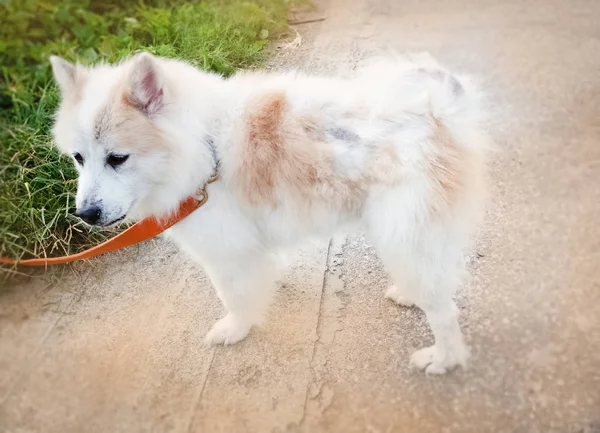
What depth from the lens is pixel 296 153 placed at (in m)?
1.83

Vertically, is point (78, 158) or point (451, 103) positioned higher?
point (451, 103)

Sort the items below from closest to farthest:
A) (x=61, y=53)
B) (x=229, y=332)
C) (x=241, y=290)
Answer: (x=241, y=290) → (x=229, y=332) → (x=61, y=53)

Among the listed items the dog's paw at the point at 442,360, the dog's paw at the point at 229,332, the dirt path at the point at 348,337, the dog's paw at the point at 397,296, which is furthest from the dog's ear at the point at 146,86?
the dog's paw at the point at 442,360

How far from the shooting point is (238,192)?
195 cm

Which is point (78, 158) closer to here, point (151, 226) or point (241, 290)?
point (151, 226)

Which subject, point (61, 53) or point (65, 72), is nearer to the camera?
point (65, 72)

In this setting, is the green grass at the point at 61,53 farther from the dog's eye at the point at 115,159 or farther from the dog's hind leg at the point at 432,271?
the dog's hind leg at the point at 432,271

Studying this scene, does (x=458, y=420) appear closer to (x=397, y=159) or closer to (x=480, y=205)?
(x=480, y=205)

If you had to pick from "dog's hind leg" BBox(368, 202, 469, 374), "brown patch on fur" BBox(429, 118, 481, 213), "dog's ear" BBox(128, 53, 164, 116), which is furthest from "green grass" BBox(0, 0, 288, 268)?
"brown patch on fur" BBox(429, 118, 481, 213)

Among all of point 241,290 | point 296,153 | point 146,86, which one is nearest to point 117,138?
point 146,86

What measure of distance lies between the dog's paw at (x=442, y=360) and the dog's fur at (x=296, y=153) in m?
0.16

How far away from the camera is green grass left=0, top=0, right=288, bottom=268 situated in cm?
288

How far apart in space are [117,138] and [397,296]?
1459 millimetres

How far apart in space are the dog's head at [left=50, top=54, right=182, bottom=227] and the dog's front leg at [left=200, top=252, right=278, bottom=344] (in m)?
0.51
